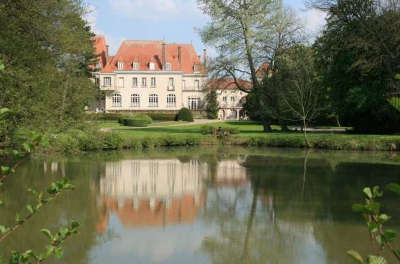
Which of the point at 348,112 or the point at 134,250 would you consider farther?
the point at 348,112

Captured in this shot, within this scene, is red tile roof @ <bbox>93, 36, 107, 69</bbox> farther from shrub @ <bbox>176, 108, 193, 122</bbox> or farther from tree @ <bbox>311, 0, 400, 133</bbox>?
tree @ <bbox>311, 0, 400, 133</bbox>

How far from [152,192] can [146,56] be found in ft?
134

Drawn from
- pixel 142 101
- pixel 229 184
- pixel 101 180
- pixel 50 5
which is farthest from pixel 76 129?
pixel 142 101

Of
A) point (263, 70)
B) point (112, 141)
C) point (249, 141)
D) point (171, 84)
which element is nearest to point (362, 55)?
point (249, 141)

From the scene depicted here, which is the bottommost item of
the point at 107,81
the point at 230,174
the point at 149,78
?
the point at 230,174

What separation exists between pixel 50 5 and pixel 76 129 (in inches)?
171

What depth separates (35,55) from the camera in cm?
1147

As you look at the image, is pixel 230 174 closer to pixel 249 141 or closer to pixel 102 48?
pixel 249 141

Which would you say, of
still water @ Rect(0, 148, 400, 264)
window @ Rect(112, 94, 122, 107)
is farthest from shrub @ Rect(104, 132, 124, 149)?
window @ Rect(112, 94, 122, 107)

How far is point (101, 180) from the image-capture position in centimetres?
1288

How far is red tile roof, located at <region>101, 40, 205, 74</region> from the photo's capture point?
5038cm

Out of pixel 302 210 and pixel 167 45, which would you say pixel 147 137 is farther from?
pixel 167 45

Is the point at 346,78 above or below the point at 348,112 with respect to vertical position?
above

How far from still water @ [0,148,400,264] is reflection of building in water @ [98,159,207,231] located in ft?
0.08
